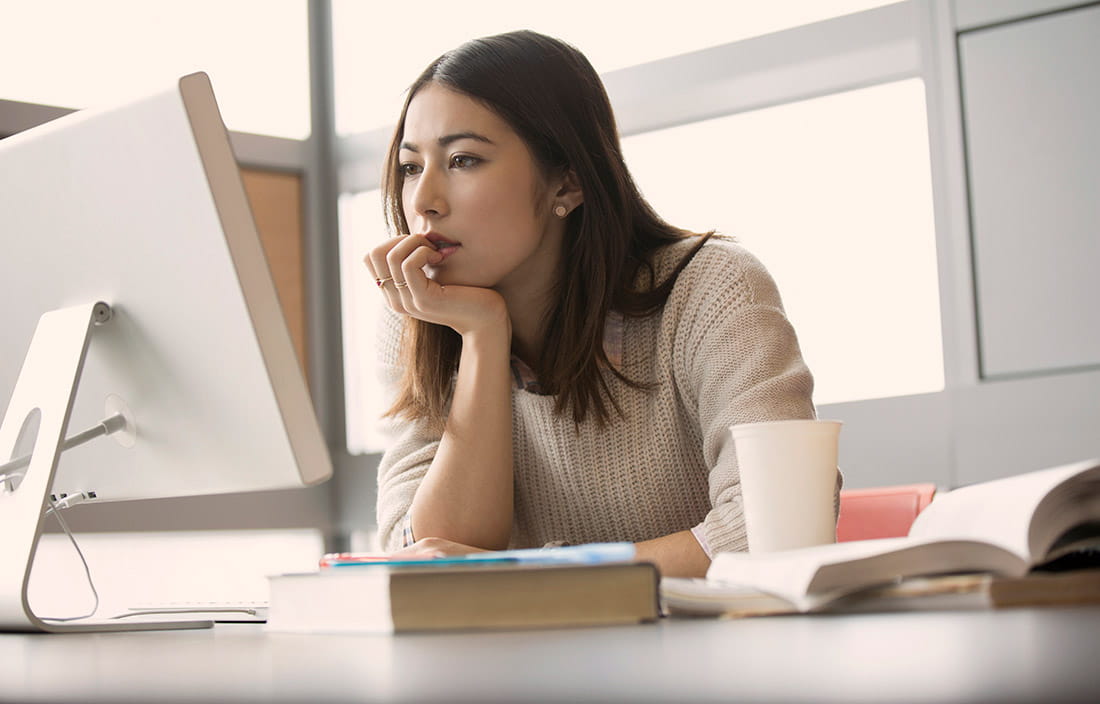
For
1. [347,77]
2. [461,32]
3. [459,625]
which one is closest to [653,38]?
[461,32]

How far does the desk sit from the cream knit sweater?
781 millimetres

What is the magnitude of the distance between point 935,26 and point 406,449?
80.4 inches

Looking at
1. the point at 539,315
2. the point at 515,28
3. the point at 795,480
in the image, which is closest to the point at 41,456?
the point at 795,480

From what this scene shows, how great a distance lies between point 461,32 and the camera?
4.04 m

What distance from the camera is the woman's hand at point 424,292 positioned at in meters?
1.62

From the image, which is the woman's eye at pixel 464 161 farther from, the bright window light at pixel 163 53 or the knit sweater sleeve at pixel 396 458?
the bright window light at pixel 163 53

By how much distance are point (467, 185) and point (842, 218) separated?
6.00ft

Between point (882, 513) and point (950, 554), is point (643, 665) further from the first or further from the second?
point (882, 513)

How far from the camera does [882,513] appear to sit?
1713 millimetres

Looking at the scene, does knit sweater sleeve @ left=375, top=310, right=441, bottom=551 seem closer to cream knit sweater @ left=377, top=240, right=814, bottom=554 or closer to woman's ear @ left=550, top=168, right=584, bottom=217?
cream knit sweater @ left=377, top=240, right=814, bottom=554

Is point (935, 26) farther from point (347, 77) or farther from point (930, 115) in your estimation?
A: point (347, 77)

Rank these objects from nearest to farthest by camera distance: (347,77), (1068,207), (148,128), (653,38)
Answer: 1. (148,128)
2. (1068,207)
3. (653,38)
4. (347,77)

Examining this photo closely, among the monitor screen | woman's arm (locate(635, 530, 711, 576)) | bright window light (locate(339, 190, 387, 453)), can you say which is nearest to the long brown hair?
woman's arm (locate(635, 530, 711, 576))

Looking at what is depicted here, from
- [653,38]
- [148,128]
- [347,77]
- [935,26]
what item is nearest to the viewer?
[148,128]
